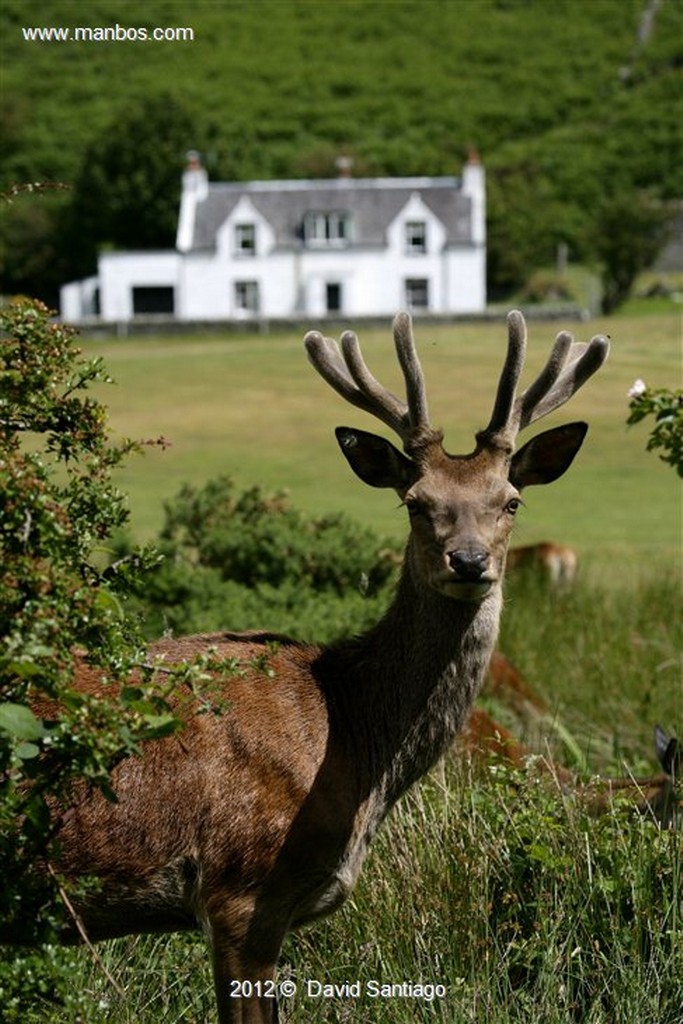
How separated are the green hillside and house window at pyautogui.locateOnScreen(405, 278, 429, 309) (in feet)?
14.2

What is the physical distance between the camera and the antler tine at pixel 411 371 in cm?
543

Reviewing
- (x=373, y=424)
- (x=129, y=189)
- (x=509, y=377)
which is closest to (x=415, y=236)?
(x=129, y=189)

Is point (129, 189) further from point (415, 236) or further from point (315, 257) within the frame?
point (415, 236)

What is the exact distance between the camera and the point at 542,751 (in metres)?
7.95

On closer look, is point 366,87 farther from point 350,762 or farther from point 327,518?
point 350,762

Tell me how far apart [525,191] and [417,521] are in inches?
2797

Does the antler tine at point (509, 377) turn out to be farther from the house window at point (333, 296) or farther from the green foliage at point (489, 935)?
the house window at point (333, 296)

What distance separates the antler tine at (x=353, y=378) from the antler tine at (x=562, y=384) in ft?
1.36

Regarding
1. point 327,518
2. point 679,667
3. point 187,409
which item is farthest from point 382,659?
point 187,409

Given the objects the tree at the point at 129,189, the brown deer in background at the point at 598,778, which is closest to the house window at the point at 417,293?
the tree at the point at 129,189

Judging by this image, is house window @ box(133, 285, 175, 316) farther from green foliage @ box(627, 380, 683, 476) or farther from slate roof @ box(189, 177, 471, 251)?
green foliage @ box(627, 380, 683, 476)

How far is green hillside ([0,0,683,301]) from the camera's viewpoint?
246 ft

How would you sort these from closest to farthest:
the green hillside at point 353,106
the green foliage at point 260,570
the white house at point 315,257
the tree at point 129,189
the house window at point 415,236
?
the green foliage at point 260,570 → the white house at point 315,257 → the house window at point 415,236 → the tree at point 129,189 → the green hillside at point 353,106

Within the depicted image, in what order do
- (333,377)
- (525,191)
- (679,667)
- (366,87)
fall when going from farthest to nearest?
(366,87) < (525,191) < (679,667) < (333,377)
